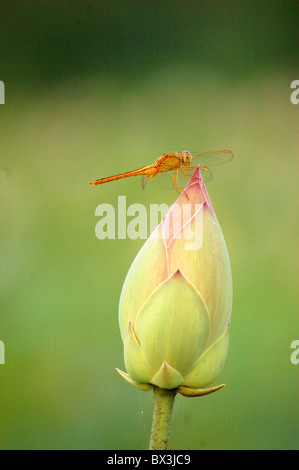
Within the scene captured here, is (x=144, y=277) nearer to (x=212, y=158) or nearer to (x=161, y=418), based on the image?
(x=161, y=418)

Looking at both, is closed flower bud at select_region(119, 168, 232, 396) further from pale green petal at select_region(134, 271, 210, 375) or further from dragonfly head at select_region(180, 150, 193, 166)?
dragonfly head at select_region(180, 150, 193, 166)

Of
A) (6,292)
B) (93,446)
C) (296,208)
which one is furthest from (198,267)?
(296,208)

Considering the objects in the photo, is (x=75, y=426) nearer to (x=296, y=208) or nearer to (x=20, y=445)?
(x=20, y=445)
